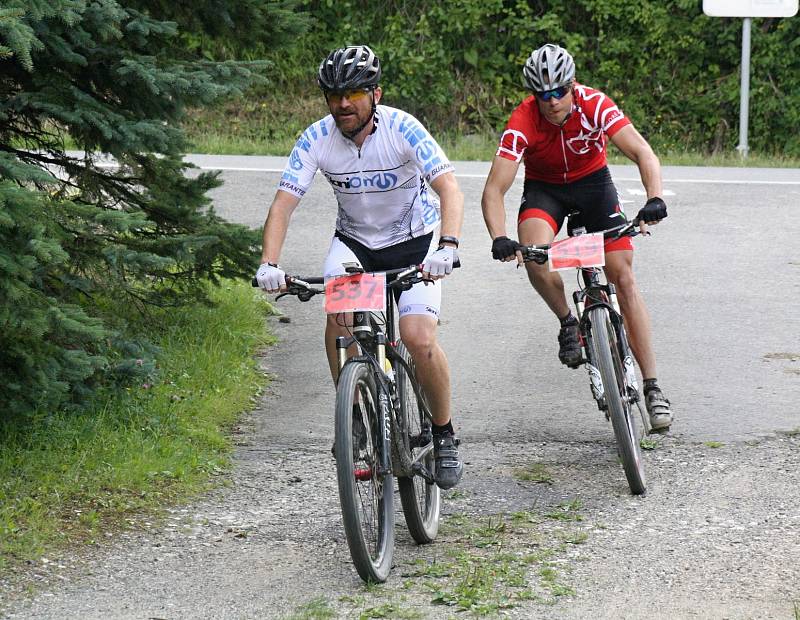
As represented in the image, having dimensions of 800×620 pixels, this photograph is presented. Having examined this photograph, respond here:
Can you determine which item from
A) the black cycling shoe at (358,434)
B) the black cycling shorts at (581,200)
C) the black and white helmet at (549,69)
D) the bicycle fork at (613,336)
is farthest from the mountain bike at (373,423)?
the black cycling shorts at (581,200)

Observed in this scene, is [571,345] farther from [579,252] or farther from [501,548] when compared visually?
[501,548]

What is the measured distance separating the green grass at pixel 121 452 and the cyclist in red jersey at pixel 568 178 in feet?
6.13

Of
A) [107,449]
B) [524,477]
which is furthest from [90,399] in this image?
[524,477]

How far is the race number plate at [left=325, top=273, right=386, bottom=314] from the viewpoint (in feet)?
16.8

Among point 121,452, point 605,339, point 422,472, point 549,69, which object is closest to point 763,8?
point 549,69

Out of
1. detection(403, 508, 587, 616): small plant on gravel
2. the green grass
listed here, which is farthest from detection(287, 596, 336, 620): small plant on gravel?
the green grass

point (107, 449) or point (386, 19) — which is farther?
point (386, 19)

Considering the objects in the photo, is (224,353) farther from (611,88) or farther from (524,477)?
(611,88)

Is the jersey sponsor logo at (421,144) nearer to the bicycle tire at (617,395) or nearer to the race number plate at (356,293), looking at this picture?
the race number plate at (356,293)

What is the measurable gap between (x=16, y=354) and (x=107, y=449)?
959 mm

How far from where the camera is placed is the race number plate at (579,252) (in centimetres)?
631

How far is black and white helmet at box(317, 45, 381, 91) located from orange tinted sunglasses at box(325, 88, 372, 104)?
3 cm

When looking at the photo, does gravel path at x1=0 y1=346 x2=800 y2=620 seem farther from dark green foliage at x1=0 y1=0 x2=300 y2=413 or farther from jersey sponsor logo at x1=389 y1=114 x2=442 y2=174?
jersey sponsor logo at x1=389 y1=114 x2=442 y2=174

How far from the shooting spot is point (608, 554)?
17.6 ft
